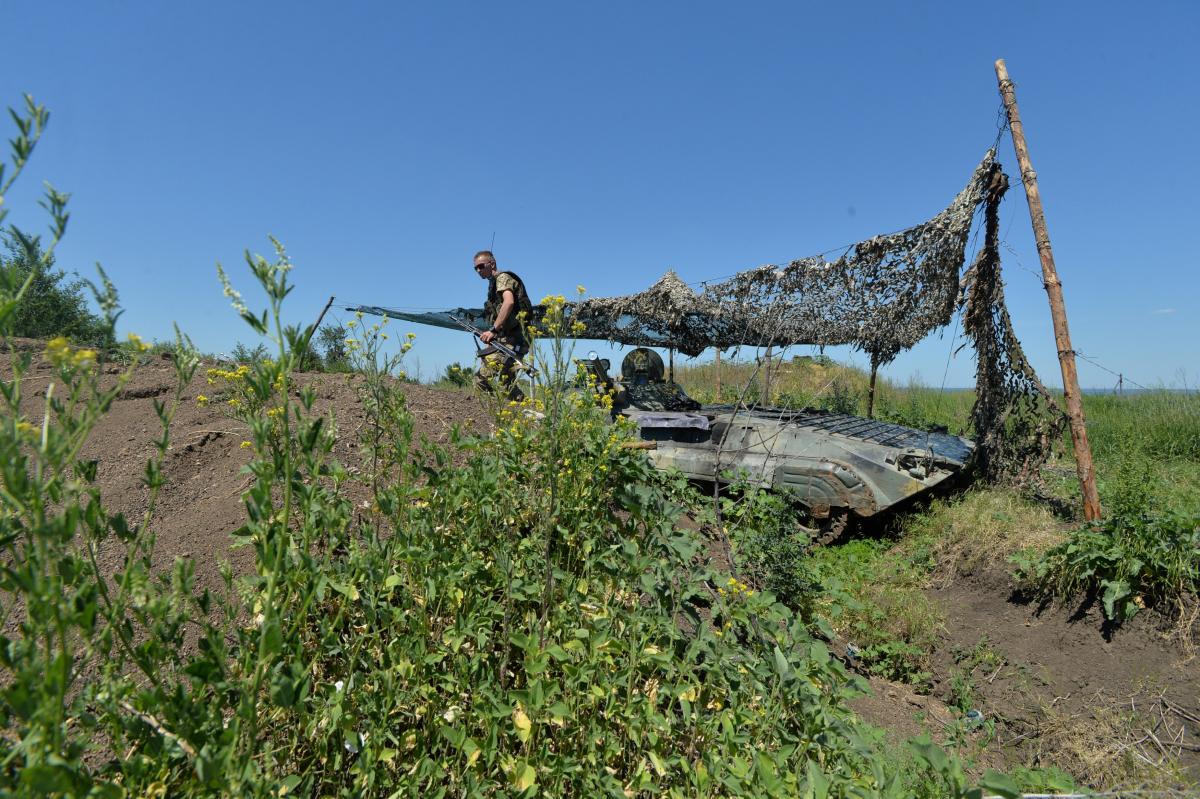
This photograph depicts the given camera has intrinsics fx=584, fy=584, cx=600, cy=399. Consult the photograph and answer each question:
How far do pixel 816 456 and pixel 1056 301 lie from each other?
7.65 feet

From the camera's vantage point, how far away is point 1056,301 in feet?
16.0

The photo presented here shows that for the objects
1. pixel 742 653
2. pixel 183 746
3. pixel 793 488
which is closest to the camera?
pixel 183 746

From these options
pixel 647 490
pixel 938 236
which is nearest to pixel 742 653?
pixel 647 490

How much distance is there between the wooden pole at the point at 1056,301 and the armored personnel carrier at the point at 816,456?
1019 millimetres

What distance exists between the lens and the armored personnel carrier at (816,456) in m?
5.30

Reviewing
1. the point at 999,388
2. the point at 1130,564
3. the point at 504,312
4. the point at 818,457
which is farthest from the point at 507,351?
the point at 999,388

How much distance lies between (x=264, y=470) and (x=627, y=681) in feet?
4.19

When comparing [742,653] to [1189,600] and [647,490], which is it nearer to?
[647,490]

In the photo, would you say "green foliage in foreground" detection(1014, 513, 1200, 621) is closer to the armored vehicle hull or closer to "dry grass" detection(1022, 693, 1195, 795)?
"dry grass" detection(1022, 693, 1195, 795)

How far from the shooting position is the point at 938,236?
20.1ft

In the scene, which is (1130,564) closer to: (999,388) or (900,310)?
(999,388)

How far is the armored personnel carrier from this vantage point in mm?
5301

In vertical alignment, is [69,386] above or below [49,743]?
above

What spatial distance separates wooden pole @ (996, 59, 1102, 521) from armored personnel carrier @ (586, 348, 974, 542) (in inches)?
40.1
